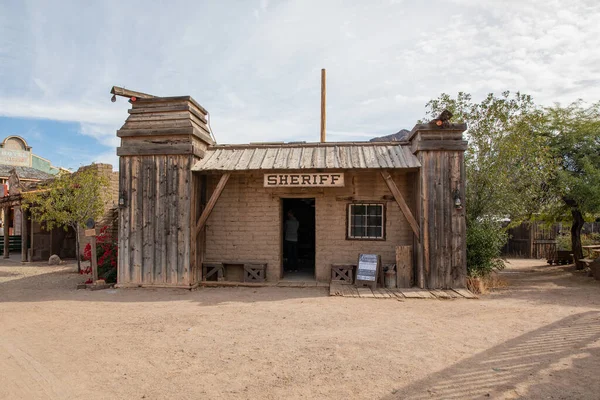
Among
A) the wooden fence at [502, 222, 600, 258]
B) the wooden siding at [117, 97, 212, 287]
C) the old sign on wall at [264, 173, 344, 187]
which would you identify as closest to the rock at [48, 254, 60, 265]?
the wooden siding at [117, 97, 212, 287]

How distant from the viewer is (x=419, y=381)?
405 cm

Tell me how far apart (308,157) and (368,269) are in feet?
Answer: 10.3

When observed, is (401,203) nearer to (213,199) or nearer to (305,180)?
(305,180)

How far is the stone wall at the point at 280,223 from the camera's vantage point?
983 centimetres

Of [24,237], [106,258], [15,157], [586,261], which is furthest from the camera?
[15,157]

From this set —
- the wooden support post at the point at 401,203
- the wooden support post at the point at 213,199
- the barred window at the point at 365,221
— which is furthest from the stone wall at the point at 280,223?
the wooden support post at the point at 213,199

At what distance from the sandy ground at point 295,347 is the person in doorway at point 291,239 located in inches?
126

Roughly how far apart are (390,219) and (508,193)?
3.44 m

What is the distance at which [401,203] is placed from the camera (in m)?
8.99

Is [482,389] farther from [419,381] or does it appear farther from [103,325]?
[103,325]

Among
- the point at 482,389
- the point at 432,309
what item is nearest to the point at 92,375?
the point at 482,389

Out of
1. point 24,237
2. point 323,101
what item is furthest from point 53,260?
point 323,101

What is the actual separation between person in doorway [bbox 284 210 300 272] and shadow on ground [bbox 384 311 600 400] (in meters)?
7.17

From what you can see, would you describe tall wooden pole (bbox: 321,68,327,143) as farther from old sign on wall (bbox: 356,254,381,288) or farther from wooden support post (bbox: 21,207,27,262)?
wooden support post (bbox: 21,207,27,262)
